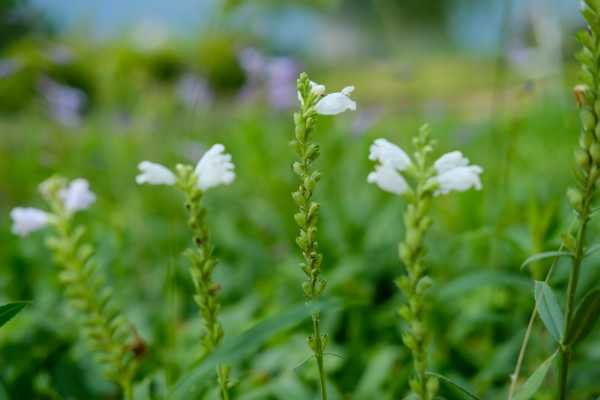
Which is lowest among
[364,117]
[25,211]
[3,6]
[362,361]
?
[3,6]

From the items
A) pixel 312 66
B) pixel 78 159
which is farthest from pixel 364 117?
pixel 312 66

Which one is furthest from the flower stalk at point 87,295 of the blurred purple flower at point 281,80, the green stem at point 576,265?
the blurred purple flower at point 281,80

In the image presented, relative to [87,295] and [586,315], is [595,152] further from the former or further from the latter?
[87,295]

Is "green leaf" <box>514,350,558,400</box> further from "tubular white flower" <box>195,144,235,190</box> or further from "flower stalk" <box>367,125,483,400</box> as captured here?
"tubular white flower" <box>195,144,235,190</box>

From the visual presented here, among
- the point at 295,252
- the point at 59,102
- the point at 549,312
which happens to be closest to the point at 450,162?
the point at 549,312

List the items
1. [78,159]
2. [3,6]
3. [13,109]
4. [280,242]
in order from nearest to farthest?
[280,242] < [78,159] < [3,6] < [13,109]

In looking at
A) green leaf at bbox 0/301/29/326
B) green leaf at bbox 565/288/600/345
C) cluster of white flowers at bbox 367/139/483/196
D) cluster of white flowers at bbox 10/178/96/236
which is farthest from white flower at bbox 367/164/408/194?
cluster of white flowers at bbox 10/178/96/236

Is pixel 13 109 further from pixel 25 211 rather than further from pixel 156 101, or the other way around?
pixel 25 211
